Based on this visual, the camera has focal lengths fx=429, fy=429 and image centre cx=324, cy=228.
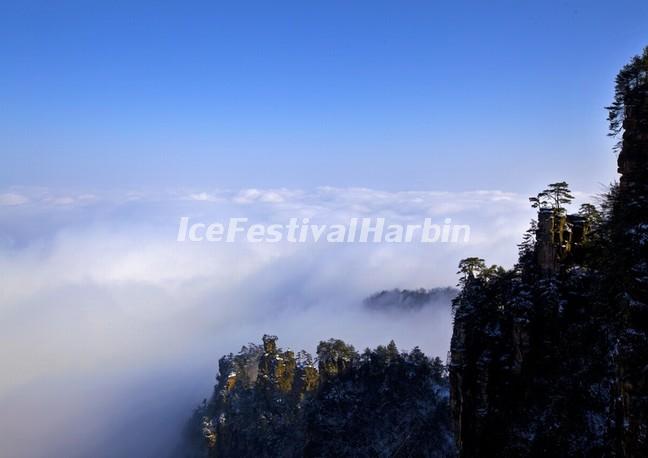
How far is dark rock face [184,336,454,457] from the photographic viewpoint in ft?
218

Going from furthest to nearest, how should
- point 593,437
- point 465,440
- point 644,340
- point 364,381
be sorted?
point 364,381 < point 465,440 < point 593,437 < point 644,340

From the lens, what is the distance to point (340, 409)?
7094 cm

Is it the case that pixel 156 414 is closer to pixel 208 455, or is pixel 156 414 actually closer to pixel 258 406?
pixel 208 455

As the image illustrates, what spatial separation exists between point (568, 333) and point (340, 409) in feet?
145

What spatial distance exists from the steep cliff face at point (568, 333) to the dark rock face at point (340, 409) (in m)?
25.1

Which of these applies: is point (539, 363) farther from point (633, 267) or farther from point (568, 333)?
point (633, 267)

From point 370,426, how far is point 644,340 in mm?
55273

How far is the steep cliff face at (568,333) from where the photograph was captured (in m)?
21.5

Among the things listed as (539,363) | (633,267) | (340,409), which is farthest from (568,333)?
(340,409)

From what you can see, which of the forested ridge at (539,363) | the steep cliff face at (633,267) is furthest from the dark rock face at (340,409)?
the steep cliff face at (633,267)

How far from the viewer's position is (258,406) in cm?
8800

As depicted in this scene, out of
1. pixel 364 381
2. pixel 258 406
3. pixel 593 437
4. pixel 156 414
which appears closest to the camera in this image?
pixel 593 437

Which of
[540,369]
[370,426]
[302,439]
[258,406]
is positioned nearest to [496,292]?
[540,369]

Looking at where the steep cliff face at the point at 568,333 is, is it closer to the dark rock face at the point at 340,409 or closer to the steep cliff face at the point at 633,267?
the steep cliff face at the point at 633,267
